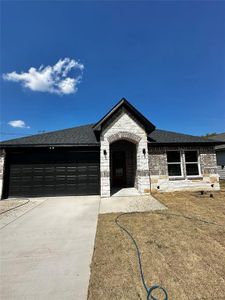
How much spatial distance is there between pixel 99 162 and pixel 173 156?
207 inches

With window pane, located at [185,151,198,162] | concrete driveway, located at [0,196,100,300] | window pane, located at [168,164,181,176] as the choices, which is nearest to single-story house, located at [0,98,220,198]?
window pane, located at [168,164,181,176]

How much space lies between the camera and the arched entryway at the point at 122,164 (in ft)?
42.3

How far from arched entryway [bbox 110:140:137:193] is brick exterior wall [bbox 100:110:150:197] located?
2.22m

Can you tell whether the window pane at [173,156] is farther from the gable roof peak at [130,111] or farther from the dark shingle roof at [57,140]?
the dark shingle roof at [57,140]

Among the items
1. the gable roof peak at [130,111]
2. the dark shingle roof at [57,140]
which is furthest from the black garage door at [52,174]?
the gable roof peak at [130,111]

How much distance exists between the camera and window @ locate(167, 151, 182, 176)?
1131 cm

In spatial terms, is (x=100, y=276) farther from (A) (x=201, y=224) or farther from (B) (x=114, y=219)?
(A) (x=201, y=224)

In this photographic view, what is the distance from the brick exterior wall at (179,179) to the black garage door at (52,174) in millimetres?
3845

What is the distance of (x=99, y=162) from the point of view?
10.7 meters

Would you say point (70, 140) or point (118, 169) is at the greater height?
point (70, 140)

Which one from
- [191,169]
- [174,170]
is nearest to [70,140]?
[174,170]

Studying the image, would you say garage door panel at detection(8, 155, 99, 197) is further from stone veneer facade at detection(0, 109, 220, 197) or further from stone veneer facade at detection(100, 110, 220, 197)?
stone veneer facade at detection(100, 110, 220, 197)

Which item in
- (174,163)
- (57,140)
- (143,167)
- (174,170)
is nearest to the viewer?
(143,167)

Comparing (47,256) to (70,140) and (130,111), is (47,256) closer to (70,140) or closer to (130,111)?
(70,140)
